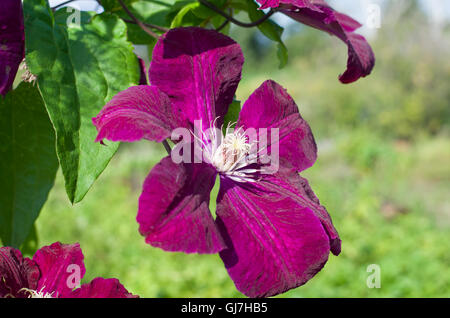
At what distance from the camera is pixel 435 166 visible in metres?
5.60

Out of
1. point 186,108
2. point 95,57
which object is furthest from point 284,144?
point 95,57

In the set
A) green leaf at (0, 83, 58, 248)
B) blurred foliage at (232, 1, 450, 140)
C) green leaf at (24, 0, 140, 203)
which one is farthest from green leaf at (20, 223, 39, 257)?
blurred foliage at (232, 1, 450, 140)

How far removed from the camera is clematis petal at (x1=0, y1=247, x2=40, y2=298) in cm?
53

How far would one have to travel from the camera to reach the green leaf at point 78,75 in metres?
0.50

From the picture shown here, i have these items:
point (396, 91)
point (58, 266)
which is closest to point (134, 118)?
point (58, 266)

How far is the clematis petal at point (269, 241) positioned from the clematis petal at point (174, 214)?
0.04m

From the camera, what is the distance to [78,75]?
0.54 meters

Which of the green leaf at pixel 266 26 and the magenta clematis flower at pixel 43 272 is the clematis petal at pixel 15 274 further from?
the green leaf at pixel 266 26

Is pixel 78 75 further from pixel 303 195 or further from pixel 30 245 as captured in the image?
pixel 30 245

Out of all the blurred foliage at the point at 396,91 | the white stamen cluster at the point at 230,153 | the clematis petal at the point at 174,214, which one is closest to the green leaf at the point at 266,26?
the white stamen cluster at the point at 230,153

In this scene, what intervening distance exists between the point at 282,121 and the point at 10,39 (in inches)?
12.9
